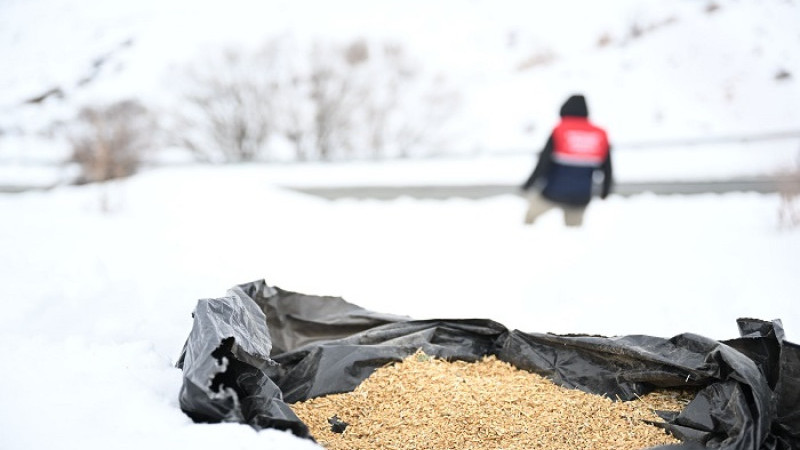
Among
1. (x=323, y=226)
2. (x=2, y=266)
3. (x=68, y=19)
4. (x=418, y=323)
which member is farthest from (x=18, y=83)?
(x=418, y=323)

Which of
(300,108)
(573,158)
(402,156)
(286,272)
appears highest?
(300,108)

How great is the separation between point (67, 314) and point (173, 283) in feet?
2.90

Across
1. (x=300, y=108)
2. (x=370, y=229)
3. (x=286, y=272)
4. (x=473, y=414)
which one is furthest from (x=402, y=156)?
(x=473, y=414)

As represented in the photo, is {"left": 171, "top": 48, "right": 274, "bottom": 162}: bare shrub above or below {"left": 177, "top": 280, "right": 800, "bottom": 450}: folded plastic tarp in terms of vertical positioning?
above

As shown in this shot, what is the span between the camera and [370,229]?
731 cm

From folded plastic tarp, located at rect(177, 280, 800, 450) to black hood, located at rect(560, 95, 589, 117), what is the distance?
9.38 ft

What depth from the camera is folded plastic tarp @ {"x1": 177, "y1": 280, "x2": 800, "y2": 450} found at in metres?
2.78

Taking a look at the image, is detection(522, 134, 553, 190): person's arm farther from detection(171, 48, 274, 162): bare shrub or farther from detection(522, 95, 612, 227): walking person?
detection(171, 48, 274, 162): bare shrub

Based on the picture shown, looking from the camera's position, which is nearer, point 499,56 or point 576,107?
point 576,107

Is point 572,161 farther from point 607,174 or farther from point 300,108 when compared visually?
point 300,108

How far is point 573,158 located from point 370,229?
218 cm

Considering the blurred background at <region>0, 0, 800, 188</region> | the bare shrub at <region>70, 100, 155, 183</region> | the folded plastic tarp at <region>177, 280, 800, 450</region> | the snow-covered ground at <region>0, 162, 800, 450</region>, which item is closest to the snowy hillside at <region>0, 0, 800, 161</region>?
the blurred background at <region>0, 0, 800, 188</region>

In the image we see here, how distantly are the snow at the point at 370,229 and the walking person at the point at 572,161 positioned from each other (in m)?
0.40

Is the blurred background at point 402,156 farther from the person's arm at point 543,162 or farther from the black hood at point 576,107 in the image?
the black hood at point 576,107
